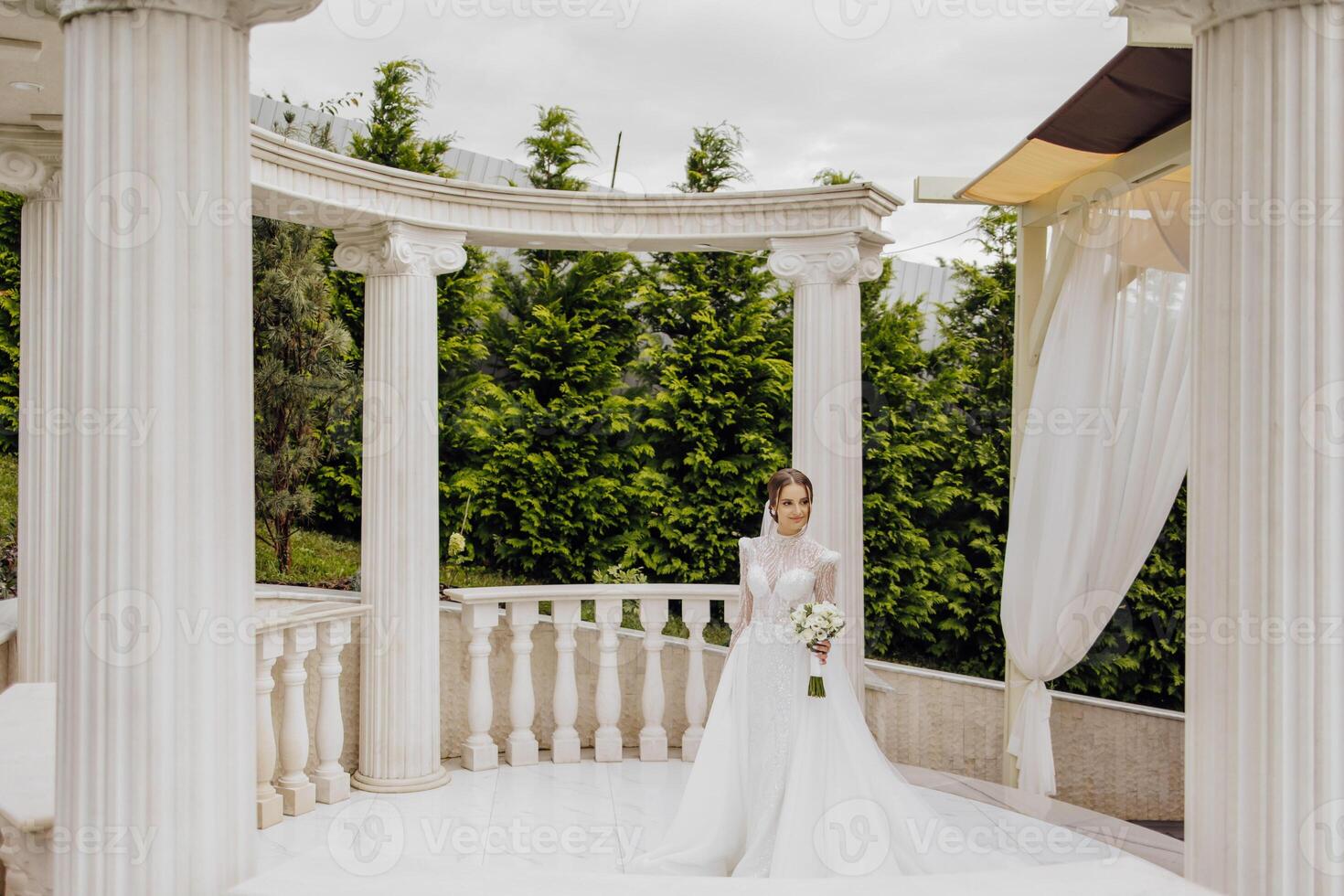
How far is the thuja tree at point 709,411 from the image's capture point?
37.8ft

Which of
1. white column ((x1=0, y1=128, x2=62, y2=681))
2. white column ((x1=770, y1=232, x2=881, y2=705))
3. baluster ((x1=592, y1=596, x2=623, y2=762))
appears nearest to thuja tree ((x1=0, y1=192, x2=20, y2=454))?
white column ((x1=0, y1=128, x2=62, y2=681))

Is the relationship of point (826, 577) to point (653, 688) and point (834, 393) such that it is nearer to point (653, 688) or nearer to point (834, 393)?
point (834, 393)

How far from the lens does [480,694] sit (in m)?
7.48

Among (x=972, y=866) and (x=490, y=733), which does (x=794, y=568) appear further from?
(x=490, y=733)

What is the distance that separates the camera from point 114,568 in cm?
277

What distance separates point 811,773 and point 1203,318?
10.2 ft

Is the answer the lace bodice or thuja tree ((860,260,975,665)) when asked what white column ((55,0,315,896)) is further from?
thuja tree ((860,260,975,665))

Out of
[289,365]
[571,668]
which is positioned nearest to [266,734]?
[571,668]

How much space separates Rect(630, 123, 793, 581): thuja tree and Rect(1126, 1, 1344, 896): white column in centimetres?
865

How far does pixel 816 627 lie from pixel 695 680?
9.40 ft

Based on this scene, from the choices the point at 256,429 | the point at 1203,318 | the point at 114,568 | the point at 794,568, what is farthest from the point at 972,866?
the point at 256,429

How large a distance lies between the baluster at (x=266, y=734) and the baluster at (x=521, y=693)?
5.79 ft

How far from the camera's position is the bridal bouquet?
5.21 m

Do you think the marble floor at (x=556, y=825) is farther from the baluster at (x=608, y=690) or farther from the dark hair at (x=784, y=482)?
the dark hair at (x=784, y=482)
